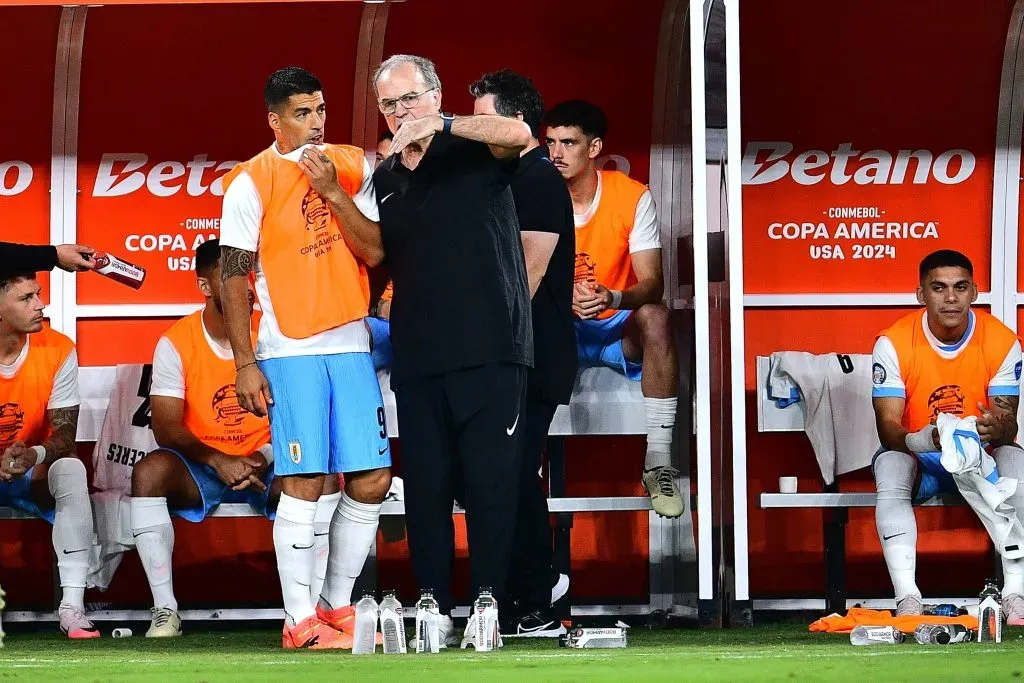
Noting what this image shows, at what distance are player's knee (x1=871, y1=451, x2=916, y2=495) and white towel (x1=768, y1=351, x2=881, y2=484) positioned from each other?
0.40m

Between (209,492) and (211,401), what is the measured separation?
14.4 inches

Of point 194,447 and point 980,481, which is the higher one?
point 194,447

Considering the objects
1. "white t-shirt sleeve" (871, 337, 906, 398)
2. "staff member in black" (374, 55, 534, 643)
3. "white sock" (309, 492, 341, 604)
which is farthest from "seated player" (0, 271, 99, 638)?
"white t-shirt sleeve" (871, 337, 906, 398)

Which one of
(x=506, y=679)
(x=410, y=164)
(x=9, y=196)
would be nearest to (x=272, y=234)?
(x=410, y=164)

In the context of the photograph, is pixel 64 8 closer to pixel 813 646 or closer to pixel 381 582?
pixel 381 582

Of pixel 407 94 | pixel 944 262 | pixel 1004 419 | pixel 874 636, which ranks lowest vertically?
pixel 874 636

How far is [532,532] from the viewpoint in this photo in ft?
15.0

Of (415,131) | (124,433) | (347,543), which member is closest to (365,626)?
(347,543)

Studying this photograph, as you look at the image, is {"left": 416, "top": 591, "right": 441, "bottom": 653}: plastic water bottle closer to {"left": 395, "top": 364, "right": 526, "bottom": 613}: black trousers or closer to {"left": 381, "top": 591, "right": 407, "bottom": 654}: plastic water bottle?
{"left": 381, "top": 591, "right": 407, "bottom": 654}: plastic water bottle

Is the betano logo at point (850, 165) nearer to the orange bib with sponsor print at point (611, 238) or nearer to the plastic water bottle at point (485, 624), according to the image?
the orange bib with sponsor print at point (611, 238)

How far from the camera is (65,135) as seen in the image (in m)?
5.83

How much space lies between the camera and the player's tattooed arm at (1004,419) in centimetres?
528

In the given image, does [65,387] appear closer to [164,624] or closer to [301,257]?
[164,624]

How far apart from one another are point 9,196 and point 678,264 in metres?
2.54
